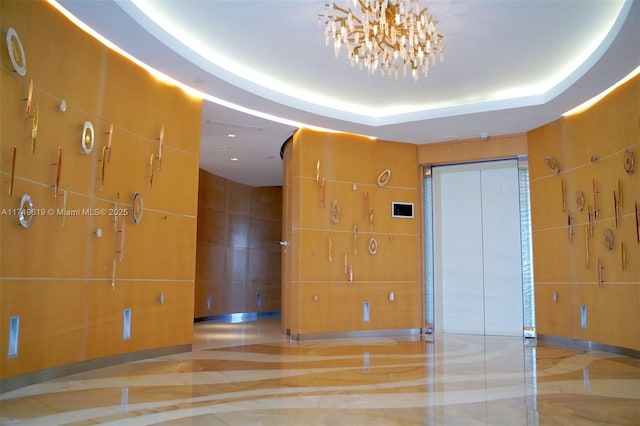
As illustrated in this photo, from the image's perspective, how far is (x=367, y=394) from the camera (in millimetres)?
5152

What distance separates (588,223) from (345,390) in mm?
5743

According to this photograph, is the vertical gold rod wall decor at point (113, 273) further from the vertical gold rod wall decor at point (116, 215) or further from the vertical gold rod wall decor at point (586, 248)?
the vertical gold rod wall decor at point (586, 248)

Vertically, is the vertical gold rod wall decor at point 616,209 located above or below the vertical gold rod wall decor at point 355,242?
above

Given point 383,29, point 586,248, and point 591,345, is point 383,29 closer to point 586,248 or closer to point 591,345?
point 586,248

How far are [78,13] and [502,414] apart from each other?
5890 millimetres

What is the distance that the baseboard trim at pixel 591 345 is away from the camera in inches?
310

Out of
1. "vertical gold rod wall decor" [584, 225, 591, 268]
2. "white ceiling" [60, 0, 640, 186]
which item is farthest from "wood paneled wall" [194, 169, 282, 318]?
"vertical gold rod wall decor" [584, 225, 591, 268]

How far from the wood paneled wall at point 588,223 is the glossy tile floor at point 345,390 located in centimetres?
85

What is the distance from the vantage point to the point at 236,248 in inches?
604

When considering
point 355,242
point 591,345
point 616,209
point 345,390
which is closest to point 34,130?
point 345,390

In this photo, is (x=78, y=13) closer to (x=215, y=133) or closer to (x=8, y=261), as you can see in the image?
(x=8, y=261)

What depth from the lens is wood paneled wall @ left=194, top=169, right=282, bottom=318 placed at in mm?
14039

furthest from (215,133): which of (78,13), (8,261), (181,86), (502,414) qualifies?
(502,414)

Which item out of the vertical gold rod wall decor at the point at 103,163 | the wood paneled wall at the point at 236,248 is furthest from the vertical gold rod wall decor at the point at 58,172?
the wood paneled wall at the point at 236,248
